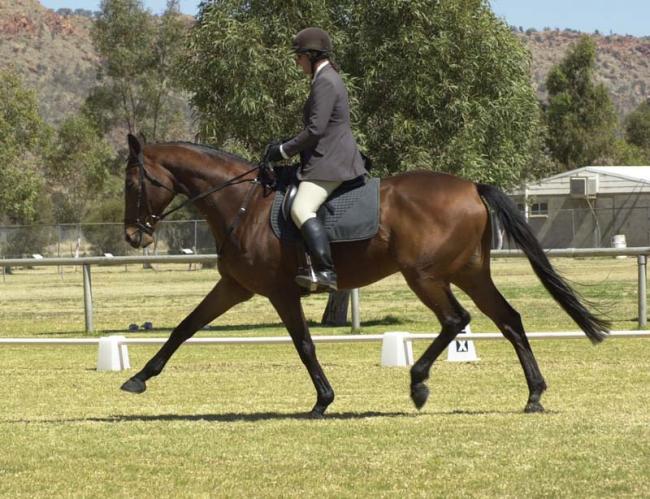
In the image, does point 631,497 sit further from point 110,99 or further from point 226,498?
point 110,99

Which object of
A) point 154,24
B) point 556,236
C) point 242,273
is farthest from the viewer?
point 154,24

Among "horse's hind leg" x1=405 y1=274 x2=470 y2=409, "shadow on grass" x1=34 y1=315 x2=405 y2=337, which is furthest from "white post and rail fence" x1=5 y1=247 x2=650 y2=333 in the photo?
"horse's hind leg" x1=405 y1=274 x2=470 y2=409

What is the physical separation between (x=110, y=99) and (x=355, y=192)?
203 feet

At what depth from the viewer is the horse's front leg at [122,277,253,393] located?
31.3ft

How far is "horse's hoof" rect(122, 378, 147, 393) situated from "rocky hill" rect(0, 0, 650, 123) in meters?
117

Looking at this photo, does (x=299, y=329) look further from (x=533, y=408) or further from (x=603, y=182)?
(x=603, y=182)

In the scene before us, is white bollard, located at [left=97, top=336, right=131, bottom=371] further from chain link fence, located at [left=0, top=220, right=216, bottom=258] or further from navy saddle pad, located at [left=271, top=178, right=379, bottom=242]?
chain link fence, located at [left=0, top=220, right=216, bottom=258]

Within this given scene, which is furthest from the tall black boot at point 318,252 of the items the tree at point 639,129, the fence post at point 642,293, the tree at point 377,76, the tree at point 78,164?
the tree at point 639,129

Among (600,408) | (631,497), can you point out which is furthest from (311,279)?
(631,497)

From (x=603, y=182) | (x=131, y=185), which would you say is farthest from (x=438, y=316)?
(x=603, y=182)

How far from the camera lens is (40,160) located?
226ft

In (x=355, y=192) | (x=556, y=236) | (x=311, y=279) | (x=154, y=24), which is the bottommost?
(x=556, y=236)

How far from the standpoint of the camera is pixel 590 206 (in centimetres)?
5812

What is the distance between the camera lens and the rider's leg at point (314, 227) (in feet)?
29.3
